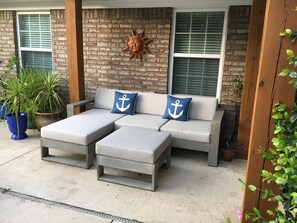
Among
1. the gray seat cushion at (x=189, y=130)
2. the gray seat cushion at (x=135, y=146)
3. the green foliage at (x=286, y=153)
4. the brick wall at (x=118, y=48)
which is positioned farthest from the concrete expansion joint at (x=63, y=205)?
the brick wall at (x=118, y=48)

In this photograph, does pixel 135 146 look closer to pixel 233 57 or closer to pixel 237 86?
pixel 237 86

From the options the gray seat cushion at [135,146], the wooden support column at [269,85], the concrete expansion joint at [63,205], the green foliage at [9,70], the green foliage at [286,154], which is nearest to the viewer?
the green foliage at [286,154]

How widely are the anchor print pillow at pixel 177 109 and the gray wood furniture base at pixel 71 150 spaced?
50.7 inches

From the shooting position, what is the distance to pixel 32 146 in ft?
12.9

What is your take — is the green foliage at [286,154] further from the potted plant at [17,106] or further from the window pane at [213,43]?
the potted plant at [17,106]

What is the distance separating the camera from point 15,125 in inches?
163

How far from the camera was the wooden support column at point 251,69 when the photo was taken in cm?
318

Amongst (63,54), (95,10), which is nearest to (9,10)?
(63,54)

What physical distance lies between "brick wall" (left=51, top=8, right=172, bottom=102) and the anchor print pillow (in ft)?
2.10

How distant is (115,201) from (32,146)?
201 cm

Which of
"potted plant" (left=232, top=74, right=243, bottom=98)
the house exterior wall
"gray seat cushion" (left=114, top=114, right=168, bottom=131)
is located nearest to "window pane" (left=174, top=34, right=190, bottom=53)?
the house exterior wall

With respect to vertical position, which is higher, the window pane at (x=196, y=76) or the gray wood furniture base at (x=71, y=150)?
the window pane at (x=196, y=76)

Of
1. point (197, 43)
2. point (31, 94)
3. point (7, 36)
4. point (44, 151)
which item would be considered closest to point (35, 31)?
point (7, 36)

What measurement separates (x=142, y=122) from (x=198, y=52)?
1.56 metres
